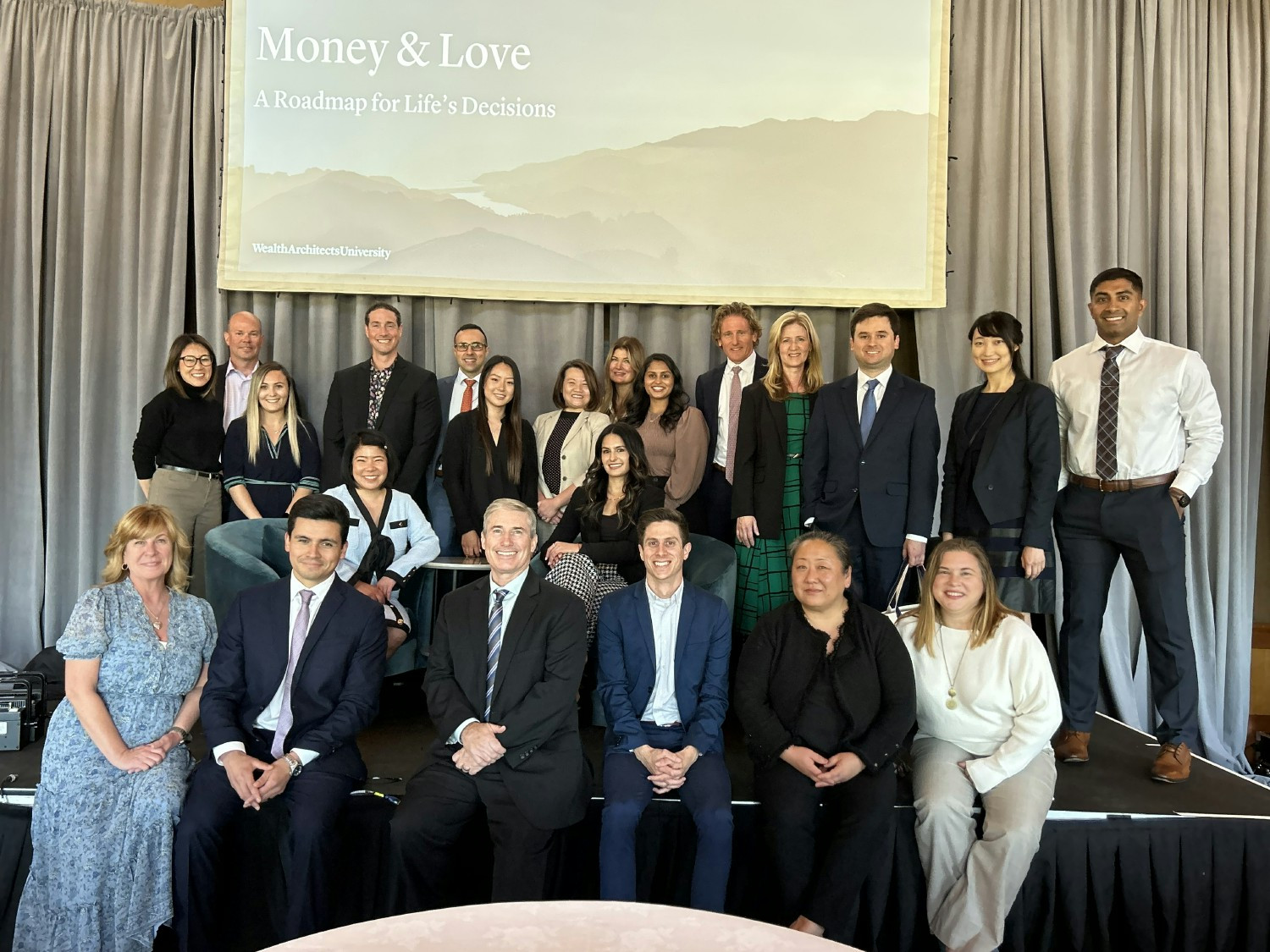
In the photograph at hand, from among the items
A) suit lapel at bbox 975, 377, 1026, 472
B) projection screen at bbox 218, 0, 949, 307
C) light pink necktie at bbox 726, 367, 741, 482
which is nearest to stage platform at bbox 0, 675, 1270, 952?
suit lapel at bbox 975, 377, 1026, 472

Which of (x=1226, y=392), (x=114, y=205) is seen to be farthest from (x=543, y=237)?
(x=1226, y=392)

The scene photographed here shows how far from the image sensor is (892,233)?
4766 millimetres

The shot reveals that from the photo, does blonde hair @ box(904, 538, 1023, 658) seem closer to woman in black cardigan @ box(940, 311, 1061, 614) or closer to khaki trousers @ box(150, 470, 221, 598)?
woman in black cardigan @ box(940, 311, 1061, 614)

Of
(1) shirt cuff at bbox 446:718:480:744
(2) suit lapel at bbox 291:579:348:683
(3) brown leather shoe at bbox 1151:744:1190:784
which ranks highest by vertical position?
(2) suit lapel at bbox 291:579:348:683

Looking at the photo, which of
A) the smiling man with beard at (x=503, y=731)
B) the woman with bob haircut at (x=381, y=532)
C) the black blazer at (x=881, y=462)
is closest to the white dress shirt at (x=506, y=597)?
the smiling man with beard at (x=503, y=731)

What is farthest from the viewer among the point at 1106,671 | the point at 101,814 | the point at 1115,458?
the point at 1106,671

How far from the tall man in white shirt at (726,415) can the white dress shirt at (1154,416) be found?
51.1 inches

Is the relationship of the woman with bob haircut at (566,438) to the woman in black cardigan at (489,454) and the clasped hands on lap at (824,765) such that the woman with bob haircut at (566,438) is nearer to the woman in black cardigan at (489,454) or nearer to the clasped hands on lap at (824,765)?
the woman in black cardigan at (489,454)

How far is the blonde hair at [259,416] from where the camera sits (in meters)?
4.20

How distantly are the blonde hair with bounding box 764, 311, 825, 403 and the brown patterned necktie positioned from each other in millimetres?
959

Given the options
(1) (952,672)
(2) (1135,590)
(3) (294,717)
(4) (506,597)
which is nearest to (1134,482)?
(2) (1135,590)

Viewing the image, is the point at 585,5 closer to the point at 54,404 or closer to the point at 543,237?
the point at 543,237

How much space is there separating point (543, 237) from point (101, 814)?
125 inches

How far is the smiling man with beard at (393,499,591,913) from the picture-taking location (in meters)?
2.53
